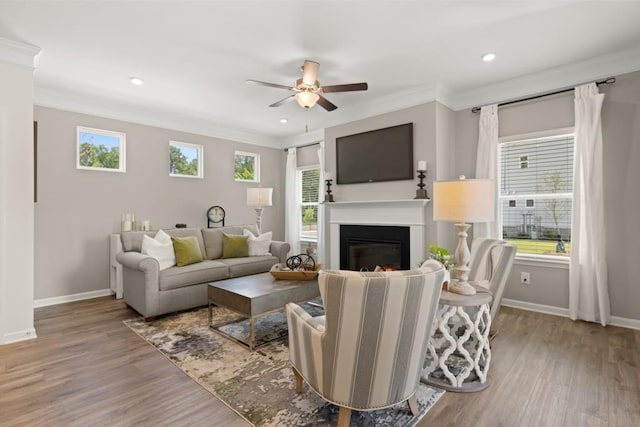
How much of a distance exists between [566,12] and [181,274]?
14.5 ft

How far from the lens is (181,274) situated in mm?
3666

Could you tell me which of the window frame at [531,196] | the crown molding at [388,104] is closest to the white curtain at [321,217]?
the crown molding at [388,104]

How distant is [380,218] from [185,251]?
8.74 ft

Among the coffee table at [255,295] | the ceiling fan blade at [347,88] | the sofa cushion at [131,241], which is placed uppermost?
the ceiling fan blade at [347,88]

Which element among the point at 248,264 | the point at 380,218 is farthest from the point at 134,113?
the point at 380,218

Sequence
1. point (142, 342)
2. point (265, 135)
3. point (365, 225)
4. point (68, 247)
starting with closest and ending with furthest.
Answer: point (142, 342) → point (68, 247) → point (365, 225) → point (265, 135)

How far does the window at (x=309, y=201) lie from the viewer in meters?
6.28

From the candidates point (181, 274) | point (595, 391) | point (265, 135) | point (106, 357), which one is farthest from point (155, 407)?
point (265, 135)

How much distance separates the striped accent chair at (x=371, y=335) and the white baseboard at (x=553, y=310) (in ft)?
9.47

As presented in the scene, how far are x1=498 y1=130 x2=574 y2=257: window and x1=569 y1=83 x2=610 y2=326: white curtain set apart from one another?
0.22 m

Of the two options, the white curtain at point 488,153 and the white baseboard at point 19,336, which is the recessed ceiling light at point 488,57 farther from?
the white baseboard at point 19,336

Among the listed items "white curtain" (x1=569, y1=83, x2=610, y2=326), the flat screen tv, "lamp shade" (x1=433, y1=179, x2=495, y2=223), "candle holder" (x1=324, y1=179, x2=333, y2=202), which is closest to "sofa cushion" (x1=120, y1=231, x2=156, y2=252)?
"candle holder" (x1=324, y1=179, x2=333, y2=202)

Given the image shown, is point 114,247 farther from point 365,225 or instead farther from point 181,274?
point 365,225

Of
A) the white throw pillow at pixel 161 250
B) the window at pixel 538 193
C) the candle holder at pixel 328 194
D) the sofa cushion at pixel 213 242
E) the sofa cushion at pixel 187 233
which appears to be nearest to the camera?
the window at pixel 538 193
